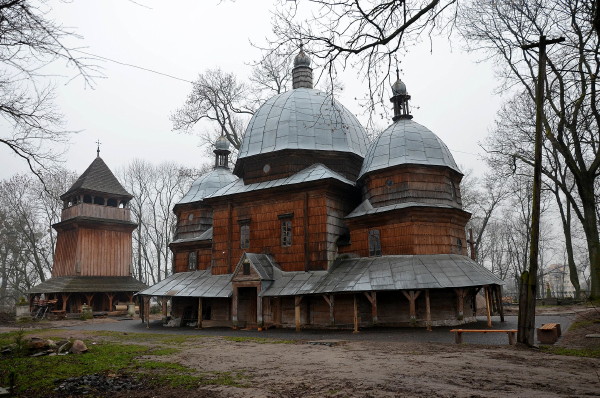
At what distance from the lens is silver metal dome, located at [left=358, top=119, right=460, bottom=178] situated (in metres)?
20.3

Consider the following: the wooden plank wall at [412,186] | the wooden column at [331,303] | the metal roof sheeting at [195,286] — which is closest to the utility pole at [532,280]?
the wooden column at [331,303]

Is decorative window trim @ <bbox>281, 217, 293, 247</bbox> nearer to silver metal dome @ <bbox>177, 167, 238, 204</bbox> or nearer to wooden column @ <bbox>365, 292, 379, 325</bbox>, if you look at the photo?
wooden column @ <bbox>365, 292, 379, 325</bbox>

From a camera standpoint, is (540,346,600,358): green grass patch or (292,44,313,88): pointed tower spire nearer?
(540,346,600,358): green grass patch

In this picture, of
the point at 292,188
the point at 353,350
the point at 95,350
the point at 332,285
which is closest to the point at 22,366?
the point at 95,350

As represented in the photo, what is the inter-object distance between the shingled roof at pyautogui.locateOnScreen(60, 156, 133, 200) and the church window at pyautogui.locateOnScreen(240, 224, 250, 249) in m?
17.9

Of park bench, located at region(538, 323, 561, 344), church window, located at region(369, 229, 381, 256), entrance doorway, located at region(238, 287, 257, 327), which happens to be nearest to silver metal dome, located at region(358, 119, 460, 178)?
church window, located at region(369, 229, 381, 256)

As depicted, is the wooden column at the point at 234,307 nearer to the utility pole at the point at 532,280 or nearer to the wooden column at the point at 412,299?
the wooden column at the point at 412,299

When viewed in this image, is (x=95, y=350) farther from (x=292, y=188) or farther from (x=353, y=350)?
(x=292, y=188)

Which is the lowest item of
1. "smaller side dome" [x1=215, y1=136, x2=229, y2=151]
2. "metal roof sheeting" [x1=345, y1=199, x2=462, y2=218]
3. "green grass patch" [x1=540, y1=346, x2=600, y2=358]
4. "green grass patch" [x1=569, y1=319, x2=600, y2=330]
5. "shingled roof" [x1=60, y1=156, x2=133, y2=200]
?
"green grass patch" [x1=540, y1=346, x2=600, y2=358]

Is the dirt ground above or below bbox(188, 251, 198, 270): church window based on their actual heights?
below

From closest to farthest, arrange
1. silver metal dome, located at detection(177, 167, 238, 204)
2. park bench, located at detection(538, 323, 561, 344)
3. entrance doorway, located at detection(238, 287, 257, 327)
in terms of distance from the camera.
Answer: park bench, located at detection(538, 323, 561, 344) < entrance doorway, located at detection(238, 287, 257, 327) < silver metal dome, located at detection(177, 167, 238, 204)

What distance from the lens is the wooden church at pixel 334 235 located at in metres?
17.9

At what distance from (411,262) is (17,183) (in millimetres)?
36764

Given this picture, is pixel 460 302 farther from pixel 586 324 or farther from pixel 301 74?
pixel 301 74
